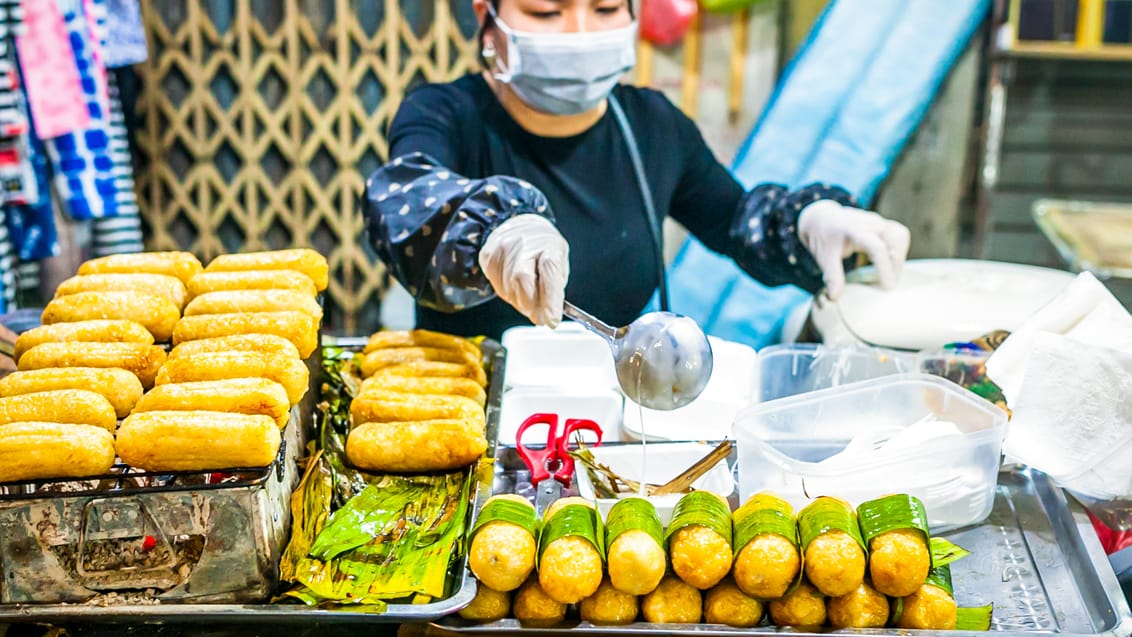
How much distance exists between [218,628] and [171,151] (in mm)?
4755

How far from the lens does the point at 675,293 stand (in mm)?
4539

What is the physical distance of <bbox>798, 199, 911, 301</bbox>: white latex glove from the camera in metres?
2.58

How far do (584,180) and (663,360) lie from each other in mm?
1116

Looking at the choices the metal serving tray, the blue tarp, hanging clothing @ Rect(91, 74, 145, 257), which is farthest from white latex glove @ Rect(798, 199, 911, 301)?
hanging clothing @ Rect(91, 74, 145, 257)

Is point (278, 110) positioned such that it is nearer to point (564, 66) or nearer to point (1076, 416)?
point (564, 66)

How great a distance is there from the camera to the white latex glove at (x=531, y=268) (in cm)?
188

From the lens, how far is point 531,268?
1.89 meters

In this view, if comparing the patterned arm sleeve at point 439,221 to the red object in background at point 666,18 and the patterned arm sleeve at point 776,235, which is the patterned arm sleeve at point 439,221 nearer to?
the patterned arm sleeve at point 776,235

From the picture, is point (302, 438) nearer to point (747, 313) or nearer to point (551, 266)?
point (551, 266)

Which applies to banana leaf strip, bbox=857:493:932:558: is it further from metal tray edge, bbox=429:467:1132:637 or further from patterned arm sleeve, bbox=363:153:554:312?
patterned arm sleeve, bbox=363:153:554:312

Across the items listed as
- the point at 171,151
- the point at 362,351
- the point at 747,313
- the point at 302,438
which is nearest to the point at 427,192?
the point at 362,351

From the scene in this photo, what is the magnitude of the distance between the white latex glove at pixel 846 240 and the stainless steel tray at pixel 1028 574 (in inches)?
32.8

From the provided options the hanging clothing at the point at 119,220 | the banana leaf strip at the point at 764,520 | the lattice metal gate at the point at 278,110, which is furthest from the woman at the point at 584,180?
the lattice metal gate at the point at 278,110

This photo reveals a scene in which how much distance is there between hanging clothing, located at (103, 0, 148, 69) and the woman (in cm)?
236
